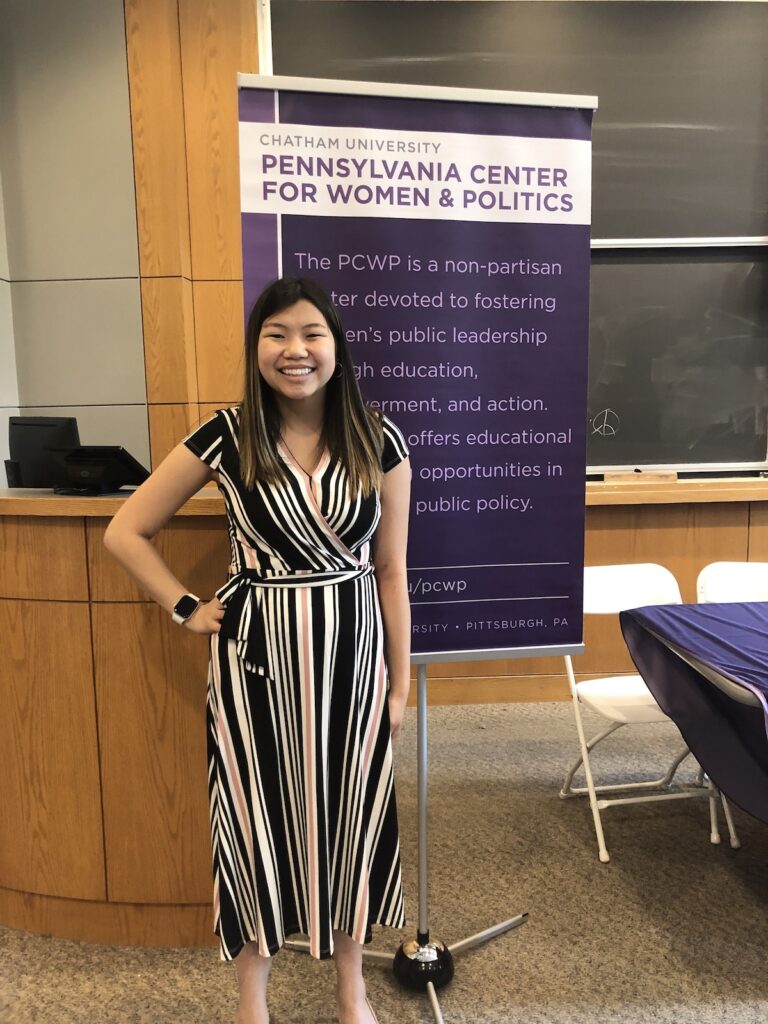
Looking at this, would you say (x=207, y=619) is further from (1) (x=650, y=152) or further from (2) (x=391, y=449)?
(1) (x=650, y=152)

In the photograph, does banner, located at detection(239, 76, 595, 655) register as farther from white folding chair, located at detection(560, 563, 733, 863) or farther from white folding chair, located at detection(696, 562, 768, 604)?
white folding chair, located at detection(696, 562, 768, 604)

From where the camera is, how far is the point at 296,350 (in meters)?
1.47

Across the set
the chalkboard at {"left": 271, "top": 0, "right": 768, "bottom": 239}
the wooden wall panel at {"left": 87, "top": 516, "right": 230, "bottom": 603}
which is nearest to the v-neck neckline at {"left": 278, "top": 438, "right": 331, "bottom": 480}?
the wooden wall panel at {"left": 87, "top": 516, "right": 230, "bottom": 603}

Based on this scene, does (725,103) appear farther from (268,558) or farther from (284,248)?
(268,558)

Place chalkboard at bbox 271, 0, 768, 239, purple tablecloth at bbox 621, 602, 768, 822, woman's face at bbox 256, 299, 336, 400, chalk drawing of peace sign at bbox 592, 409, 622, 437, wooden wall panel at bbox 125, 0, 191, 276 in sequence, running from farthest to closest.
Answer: chalk drawing of peace sign at bbox 592, 409, 622, 437 → chalkboard at bbox 271, 0, 768, 239 → wooden wall panel at bbox 125, 0, 191, 276 → purple tablecloth at bbox 621, 602, 768, 822 → woman's face at bbox 256, 299, 336, 400

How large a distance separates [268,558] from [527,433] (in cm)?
79

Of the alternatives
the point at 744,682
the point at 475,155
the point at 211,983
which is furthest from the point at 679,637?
the point at 211,983

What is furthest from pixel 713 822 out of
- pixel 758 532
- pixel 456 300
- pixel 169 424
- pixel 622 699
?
pixel 169 424

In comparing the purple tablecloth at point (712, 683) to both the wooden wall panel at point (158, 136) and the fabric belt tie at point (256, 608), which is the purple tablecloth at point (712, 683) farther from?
the wooden wall panel at point (158, 136)

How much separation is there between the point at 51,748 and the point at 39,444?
90 cm

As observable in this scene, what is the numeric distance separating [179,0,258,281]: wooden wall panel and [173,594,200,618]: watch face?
8.58 ft

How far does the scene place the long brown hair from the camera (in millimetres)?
1500

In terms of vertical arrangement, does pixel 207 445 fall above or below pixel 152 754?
above

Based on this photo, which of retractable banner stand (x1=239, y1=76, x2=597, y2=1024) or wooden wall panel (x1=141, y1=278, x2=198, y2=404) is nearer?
retractable banner stand (x1=239, y1=76, x2=597, y2=1024)
